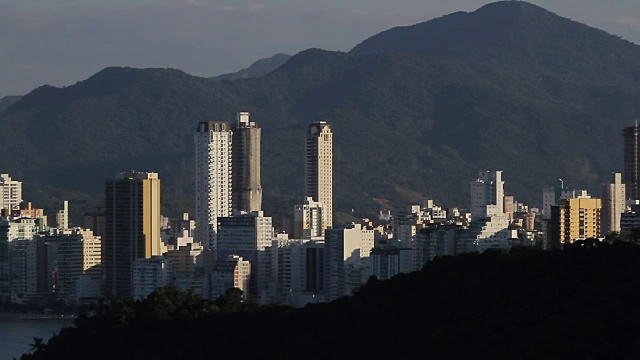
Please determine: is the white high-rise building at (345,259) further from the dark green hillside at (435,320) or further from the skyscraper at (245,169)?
the dark green hillside at (435,320)

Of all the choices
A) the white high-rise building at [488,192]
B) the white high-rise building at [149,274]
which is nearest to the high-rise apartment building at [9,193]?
the white high-rise building at [488,192]

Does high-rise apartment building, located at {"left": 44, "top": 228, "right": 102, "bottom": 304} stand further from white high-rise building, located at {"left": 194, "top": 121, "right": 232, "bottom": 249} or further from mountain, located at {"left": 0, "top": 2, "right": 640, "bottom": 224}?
mountain, located at {"left": 0, "top": 2, "right": 640, "bottom": 224}

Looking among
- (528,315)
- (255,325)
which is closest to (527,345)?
(528,315)

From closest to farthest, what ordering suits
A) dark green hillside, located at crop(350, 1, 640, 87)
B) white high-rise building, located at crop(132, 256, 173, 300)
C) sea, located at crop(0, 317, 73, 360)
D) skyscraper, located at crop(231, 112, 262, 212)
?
sea, located at crop(0, 317, 73, 360) → white high-rise building, located at crop(132, 256, 173, 300) → skyscraper, located at crop(231, 112, 262, 212) → dark green hillside, located at crop(350, 1, 640, 87)

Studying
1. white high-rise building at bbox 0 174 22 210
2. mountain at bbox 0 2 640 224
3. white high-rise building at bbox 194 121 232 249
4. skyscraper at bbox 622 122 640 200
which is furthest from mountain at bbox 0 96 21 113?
skyscraper at bbox 622 122 640 200

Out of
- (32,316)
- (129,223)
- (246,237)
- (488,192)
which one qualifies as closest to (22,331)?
(32,316)

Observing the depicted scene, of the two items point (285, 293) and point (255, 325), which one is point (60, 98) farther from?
point (255, 325)
